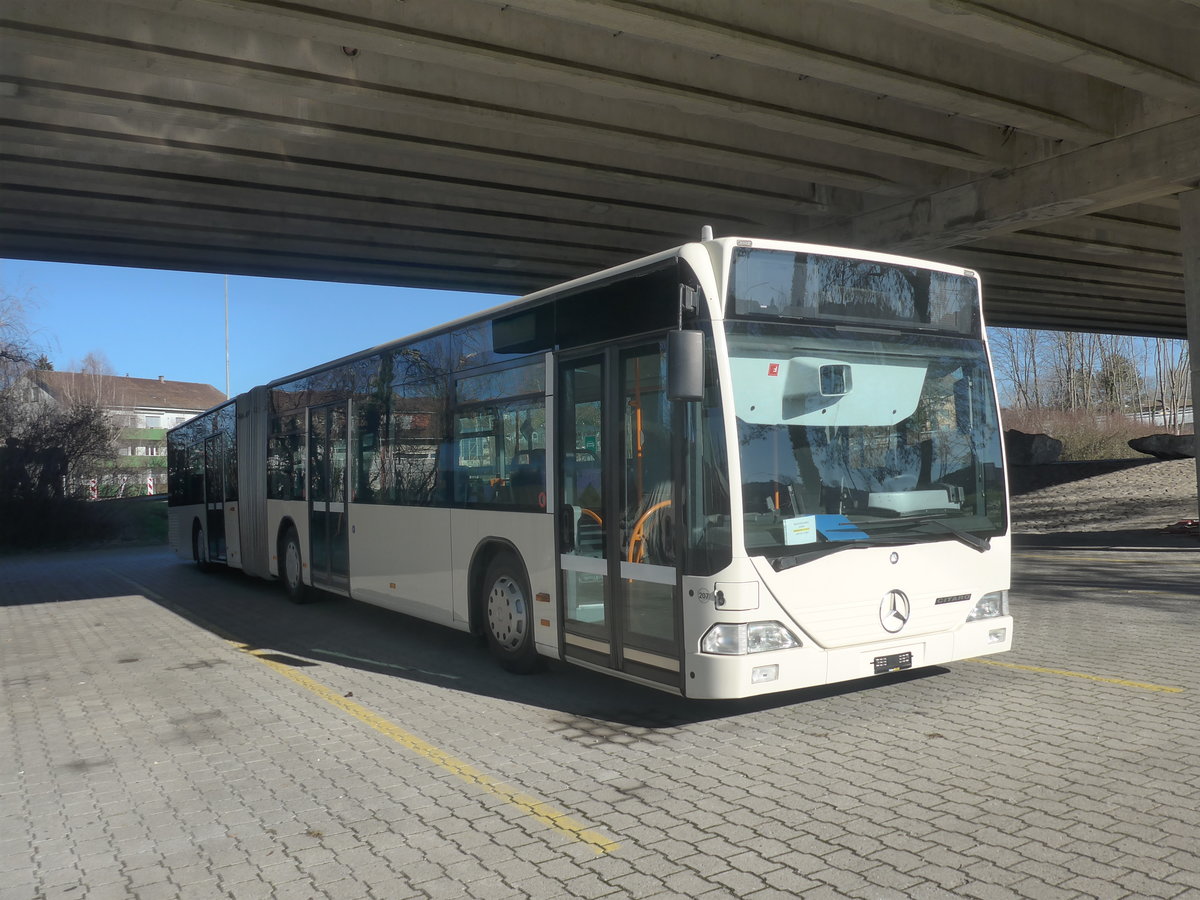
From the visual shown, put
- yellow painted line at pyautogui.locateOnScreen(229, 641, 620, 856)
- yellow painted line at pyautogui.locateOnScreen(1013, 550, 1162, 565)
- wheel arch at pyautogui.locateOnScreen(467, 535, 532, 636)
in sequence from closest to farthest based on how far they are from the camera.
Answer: yellow painted line at pyautogui.locateOnScreen(229, 641, 620, 856), wheel arch at pyautogui.locateOnScreen(467, 535, 532, 636), yellow painted line at pyautogui.locateOnScreen(1013, 550, 1162, 565)

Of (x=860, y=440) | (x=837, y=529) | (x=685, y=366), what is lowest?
(x=837, y=529)

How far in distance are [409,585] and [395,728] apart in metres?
3.32

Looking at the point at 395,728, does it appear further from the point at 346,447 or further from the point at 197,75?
the point at 197,75

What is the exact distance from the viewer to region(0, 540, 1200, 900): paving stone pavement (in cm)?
409

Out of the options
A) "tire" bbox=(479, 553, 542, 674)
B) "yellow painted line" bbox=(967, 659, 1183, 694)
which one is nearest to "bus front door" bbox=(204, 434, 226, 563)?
"tire" bbox=(479, 553, 542, 674)

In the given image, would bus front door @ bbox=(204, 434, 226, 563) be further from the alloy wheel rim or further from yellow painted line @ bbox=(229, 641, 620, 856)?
the alloy wheel rim

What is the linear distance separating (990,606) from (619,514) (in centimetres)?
264

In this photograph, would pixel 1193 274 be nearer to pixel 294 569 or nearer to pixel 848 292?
pixel 848 292

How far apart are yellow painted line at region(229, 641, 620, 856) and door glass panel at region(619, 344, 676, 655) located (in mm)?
1420

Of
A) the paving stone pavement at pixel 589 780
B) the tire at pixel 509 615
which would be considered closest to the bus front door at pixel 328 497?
the paving stone pavement at pixel 589 780

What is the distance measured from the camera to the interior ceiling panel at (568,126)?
37.2 ft

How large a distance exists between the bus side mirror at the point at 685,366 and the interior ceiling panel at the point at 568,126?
20.8 feet

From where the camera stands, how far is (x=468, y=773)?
5.55 m

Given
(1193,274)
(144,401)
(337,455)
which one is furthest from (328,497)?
(144,401)
